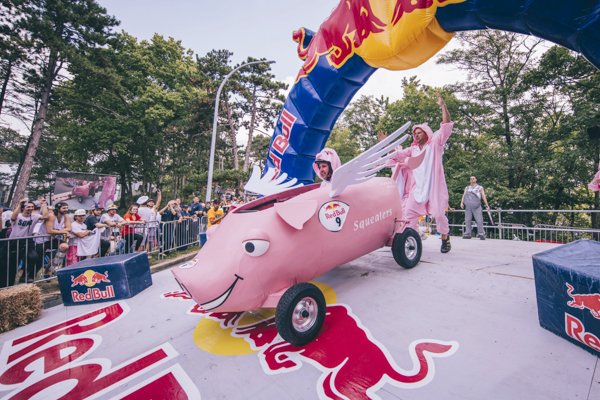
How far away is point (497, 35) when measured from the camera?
15.1 meters

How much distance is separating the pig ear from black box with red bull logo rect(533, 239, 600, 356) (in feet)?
6.56

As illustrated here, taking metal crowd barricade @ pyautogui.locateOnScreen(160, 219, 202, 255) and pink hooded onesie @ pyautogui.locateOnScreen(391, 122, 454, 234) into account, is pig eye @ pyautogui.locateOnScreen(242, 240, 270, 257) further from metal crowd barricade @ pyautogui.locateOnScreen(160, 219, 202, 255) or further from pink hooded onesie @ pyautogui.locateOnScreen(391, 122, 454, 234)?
metal crowd barricade @ pyautogui.locateOnScreen(160, 219, 202, 255)

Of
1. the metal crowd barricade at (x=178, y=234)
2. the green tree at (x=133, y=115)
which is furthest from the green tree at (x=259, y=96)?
the metal crowd barricade at (x=178, y=234)

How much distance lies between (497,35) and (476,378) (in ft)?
66.4

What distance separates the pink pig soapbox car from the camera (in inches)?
85.1

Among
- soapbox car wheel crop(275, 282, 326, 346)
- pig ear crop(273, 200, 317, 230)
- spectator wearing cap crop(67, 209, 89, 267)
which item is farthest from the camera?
spectator wearing cap crop(67, 209, 89, 267)

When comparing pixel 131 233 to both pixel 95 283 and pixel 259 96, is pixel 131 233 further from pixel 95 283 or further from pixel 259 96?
pixel 259 96

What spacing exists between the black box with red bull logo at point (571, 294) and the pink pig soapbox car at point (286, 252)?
163cm

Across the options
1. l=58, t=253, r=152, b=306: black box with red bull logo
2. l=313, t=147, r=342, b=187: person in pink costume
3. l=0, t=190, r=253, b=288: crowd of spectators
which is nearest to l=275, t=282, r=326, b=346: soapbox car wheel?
l=0, t=190, r=253, b=288: crowd of spectators

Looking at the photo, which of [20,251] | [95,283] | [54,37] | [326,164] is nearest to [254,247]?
[326,164]

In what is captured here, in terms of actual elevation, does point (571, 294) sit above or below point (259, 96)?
below

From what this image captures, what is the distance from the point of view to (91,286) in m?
3.67

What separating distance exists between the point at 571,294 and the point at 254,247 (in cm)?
245

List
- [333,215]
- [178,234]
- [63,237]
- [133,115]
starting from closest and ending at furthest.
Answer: [333,215] < [63,237] < [178,234] < [133,115]
